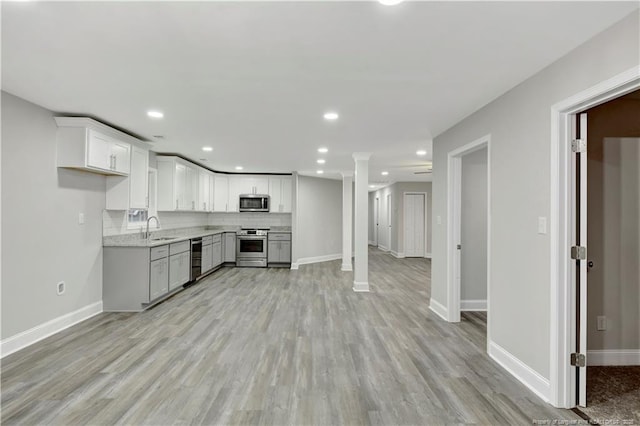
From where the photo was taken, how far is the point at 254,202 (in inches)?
328

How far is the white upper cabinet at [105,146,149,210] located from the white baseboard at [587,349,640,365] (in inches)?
223

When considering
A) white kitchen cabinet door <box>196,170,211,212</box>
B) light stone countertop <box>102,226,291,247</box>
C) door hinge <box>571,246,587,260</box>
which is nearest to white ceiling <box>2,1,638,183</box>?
door hinge <box>571,246,587,260</box>

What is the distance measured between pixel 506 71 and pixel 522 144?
614 millimetres

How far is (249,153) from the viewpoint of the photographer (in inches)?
229

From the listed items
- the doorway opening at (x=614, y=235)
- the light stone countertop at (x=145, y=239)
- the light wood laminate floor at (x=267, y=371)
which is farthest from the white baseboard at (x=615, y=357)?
the light stone countertop at (x=145, y=239)

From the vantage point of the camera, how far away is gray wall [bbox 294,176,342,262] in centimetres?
877

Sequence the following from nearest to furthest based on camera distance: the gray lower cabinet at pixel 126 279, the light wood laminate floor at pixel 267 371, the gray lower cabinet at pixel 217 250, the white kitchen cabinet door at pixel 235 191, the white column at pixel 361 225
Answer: the light wood laminate floor at pixel 267 371 < the gray lower cabinet at pixel 126 279 < the white column at pixel 361 225 < the gray lower cabinet at pixel 217 250 < the white kitchen cabinet door at pixel 235 191

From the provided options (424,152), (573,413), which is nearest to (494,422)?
(573,413)

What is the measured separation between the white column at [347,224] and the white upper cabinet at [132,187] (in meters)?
4.60

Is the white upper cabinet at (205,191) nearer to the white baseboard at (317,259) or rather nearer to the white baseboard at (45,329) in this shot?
the white baseboard at (317,259)

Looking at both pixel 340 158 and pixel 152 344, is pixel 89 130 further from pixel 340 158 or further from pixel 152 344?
pixel 340 158

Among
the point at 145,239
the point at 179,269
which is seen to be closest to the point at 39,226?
the point at 145,239

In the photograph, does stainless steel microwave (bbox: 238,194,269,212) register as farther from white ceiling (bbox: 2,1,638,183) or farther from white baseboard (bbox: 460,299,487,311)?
white baseboard (bbox: 460,299,487,311)

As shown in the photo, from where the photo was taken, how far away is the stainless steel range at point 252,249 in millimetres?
8031
